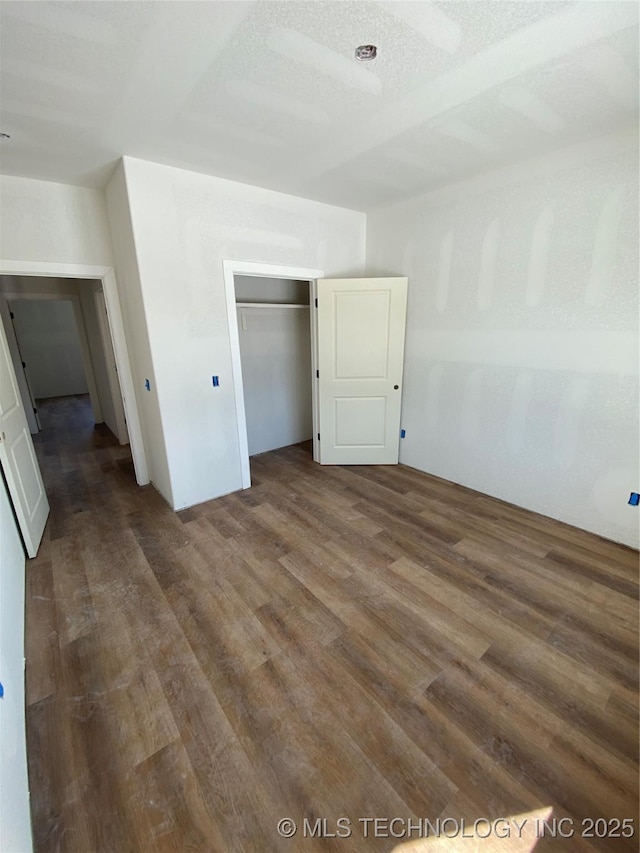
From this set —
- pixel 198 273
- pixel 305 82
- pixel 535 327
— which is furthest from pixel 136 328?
pixel 535 327

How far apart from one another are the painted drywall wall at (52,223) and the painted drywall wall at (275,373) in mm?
1419

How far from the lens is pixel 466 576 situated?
7.29ft

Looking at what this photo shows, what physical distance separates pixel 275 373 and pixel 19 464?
8.54ft

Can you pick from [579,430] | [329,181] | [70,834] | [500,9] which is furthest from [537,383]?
[70,834]

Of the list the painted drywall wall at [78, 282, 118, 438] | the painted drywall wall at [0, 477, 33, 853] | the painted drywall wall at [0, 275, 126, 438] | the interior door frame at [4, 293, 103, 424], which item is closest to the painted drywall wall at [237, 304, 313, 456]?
the painted drywall wall at [0, 275, 126, 438]

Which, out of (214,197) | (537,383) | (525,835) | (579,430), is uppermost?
(214,197)

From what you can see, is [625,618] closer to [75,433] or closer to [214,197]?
[214,197]

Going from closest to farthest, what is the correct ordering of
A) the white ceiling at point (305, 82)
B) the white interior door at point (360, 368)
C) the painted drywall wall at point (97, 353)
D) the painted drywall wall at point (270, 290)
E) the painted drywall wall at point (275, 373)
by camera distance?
1. the white ceiling at point (305, 82)
2. the white interior door at point (360, 368)
3. the painted drywall wall at point (270, 290)
4. the painted drywall wall at point (275, 373)
5. the painted drywall wall at point (97, 353)

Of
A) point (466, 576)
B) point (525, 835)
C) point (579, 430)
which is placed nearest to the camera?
point (525, 835)

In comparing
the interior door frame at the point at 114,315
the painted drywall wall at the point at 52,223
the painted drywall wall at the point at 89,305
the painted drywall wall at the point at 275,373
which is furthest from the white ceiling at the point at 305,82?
the painted drywall wall at the point at 89,305

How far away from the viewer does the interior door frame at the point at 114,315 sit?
2.62 m

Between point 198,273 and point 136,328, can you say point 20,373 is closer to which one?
point 136,328

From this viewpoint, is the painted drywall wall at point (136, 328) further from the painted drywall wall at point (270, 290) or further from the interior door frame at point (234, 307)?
the painted drywall wall at point (270, 290)

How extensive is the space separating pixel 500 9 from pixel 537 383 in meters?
2.15
